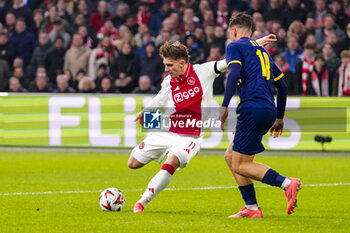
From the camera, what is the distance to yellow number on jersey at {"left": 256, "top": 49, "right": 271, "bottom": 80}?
810 centimetres

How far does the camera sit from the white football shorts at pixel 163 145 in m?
8.83

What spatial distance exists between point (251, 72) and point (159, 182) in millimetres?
1577

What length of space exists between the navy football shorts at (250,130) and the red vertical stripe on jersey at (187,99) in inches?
42.8

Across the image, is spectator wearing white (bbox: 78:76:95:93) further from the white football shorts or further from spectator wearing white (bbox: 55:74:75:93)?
the white football shorts

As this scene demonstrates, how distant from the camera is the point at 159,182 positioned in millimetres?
8586

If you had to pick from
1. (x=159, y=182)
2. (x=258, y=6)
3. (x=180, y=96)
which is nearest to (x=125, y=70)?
(x=258, y=6)

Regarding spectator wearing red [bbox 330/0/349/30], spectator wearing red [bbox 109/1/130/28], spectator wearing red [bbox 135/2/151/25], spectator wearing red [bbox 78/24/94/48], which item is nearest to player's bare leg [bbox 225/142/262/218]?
spectator wearing red [bbox 330/0/349/30]

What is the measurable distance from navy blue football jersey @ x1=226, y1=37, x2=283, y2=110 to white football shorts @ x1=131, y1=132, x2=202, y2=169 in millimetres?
1019

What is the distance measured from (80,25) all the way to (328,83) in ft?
22.3

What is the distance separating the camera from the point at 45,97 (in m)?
17.8

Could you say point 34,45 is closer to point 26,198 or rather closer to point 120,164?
point 120,164

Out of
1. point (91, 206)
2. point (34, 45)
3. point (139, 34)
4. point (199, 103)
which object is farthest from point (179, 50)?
point (34, 45)

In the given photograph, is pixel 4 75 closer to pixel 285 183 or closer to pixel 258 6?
pixel 258 6

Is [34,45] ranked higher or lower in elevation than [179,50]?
lower
